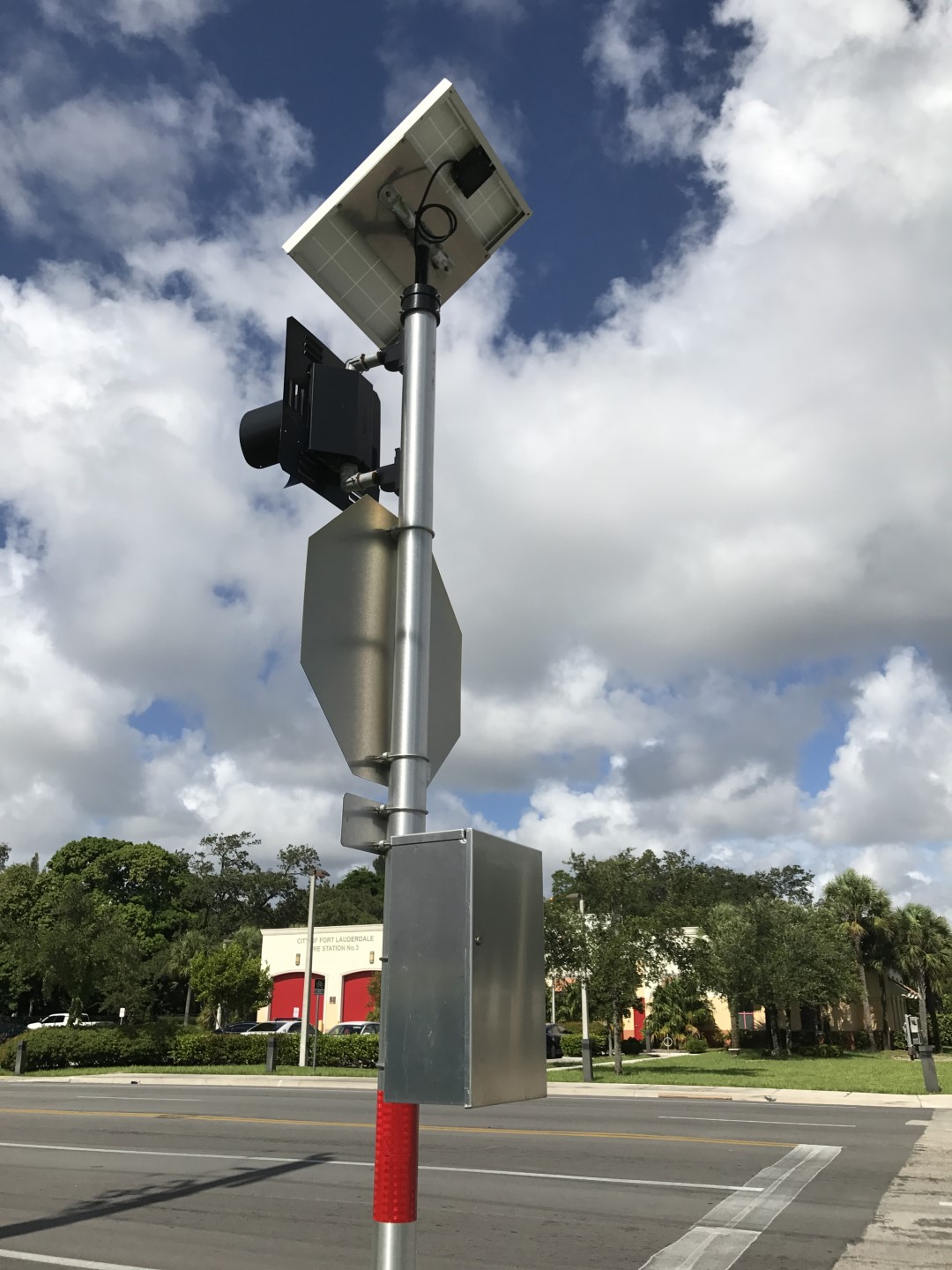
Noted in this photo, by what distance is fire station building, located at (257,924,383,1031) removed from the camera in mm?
50062

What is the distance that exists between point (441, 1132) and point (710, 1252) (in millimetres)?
8078

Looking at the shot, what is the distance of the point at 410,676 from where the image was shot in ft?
9.29

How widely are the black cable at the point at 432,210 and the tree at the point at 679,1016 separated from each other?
37721mm

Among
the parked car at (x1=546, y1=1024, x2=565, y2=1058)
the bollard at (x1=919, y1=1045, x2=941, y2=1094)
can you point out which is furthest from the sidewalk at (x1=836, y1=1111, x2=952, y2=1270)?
the parked car at (x1=546, y1=1024, x2=565, y2=1058)

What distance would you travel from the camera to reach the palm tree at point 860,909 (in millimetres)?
42031

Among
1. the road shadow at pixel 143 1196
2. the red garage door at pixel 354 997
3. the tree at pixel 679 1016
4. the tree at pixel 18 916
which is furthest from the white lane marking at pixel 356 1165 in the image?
the tree at pixel 18 916

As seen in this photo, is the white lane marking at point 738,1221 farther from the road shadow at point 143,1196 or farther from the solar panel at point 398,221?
the solar panel at point 398,221

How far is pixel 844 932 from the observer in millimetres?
39531

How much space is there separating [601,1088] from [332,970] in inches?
1179

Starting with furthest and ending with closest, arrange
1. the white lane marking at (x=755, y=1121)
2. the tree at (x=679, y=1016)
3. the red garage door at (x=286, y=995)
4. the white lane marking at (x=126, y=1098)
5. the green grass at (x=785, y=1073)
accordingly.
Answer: the red garage door at (x=286, y=995) → the tree at (x=679, y=1016) → the green grass at (x=785, y=1073) → the white lane marking at (x=126, y=1098) → the white lane marking at (x=755, y=1121)

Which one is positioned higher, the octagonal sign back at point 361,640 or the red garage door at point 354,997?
the octagonal sign back at point 361,640

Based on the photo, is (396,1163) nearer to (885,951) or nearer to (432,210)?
(432,210)

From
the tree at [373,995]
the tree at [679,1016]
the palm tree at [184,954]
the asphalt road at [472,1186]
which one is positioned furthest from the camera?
the palm tree at [184,954]

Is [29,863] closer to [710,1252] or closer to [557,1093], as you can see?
[557,1093]
